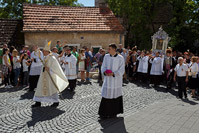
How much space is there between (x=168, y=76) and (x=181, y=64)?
266 centimetres

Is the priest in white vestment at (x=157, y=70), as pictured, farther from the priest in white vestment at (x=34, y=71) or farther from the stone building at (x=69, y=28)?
the stone building at (x=69, y=28)

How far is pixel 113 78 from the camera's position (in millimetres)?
6703

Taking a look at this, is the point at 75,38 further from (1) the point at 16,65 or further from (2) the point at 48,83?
(2) the point at 48,83

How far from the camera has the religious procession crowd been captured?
671 centimetres

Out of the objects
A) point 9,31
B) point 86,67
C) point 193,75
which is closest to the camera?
point 193,75

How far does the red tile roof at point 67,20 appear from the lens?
1800 centimetres

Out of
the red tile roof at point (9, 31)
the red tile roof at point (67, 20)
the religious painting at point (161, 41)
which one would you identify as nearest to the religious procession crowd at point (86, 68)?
the religious painting at point (161, 41)

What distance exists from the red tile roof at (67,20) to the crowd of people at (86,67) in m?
4.64

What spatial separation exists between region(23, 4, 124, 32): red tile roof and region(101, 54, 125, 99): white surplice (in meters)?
11.7

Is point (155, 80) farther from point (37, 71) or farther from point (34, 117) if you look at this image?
point (34, 117)

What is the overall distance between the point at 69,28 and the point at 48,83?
11.0 m

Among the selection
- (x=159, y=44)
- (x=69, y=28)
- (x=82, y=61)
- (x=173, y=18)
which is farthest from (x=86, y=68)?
(x=173, y=18)

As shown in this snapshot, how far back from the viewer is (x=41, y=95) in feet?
25.3

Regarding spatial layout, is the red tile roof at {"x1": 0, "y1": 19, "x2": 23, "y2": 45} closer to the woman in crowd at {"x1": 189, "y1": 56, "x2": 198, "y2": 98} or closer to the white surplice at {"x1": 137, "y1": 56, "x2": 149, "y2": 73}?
the white surplice at {"x1": 137, "y1": 56, "x2": 149, "y2": 73}
